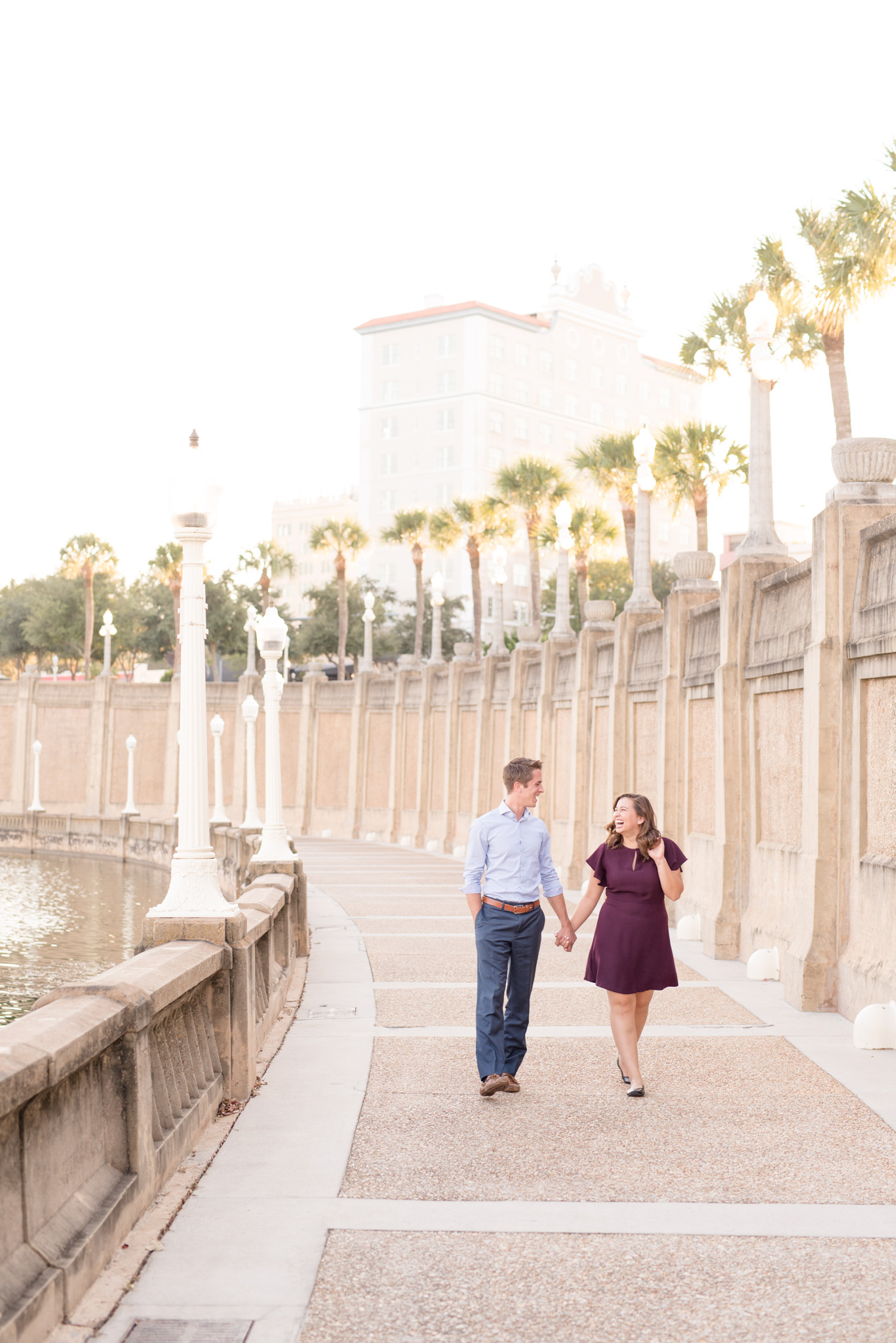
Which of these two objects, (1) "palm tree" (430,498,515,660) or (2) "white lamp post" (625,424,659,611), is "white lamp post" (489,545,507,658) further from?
(1) "palm tree" (430,498,515,660)

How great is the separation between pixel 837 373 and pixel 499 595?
10.1 m

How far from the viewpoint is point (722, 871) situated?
51.6ft

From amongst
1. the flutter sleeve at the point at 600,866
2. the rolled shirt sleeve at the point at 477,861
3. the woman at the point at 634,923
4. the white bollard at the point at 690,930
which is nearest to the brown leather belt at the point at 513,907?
the rolled shirt sleeve at the point at 477,861

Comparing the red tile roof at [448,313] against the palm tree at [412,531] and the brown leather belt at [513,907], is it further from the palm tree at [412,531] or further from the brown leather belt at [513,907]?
the brown leather belt at [513,907]

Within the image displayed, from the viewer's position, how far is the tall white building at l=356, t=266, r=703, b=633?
118 m

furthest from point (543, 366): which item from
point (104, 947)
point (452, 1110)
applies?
point (452, 1110)

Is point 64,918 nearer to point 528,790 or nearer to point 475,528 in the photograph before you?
point 528,790

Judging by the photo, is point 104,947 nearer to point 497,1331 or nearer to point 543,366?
point 497,1331

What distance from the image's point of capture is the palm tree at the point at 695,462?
39906 millimetres

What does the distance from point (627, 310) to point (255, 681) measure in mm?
90411

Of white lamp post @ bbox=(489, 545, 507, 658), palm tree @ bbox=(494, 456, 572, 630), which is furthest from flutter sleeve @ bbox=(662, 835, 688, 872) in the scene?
palm tree @ bbox=(494, 456, 572, 630)

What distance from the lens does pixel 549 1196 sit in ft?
20.7

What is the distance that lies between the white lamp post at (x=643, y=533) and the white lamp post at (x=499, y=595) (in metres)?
8.76

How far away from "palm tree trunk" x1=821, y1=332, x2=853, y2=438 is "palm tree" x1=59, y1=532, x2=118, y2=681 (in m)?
48.7
